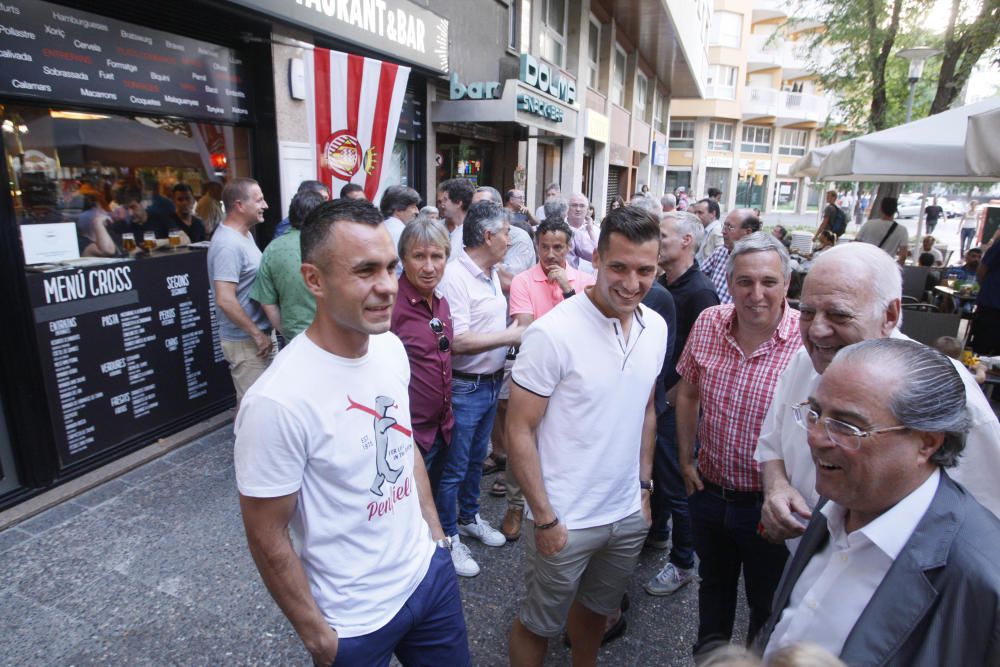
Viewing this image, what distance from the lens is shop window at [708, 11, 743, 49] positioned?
40562mm

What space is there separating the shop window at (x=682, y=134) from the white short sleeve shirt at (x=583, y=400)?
44.7m

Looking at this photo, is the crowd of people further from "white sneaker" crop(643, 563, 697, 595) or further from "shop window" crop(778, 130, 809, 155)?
"shop window" crop(778, 130, 809, 155)

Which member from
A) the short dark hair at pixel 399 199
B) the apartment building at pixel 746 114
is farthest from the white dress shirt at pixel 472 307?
the apartment building at pixel 746 114

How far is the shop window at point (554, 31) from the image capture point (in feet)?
39.5

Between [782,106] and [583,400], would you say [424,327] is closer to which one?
[583,400]

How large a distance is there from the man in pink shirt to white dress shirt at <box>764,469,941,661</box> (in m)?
2.15

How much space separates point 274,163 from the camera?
5363mm

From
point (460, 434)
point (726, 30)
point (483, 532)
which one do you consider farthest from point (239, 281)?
point (726, 30)

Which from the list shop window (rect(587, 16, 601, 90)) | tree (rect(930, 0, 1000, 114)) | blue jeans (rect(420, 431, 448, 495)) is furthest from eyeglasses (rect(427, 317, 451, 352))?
shop window (rect(587, 16, 601, 90))

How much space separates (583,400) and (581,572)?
69cm

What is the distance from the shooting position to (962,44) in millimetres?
10141

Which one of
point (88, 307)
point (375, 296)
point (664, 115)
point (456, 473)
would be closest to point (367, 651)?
point (375, 296)

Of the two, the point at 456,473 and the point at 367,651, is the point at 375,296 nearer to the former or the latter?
the point at 367,651

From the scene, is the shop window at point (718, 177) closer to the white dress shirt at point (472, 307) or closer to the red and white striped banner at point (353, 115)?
the red and white striped banner at point (353, 115)
